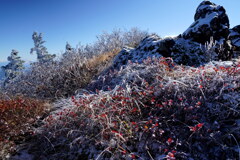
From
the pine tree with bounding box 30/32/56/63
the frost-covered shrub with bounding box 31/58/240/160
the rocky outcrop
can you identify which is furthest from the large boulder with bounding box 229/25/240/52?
the pine tree with bounding box 30/32/56/63

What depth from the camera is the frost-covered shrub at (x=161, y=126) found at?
1880 millimetres

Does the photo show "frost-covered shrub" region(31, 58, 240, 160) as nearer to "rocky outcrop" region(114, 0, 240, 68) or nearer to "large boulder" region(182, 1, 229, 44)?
"rocky outcrop" region(114, 0, 240, 68)

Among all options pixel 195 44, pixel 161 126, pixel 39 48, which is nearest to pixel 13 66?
pixel 39 48

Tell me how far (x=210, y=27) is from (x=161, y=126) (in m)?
5.71

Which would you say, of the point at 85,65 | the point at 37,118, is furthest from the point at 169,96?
the point at 85,65

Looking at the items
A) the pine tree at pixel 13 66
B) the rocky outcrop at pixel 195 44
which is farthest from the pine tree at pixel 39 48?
the rocky outcrop at pixel 195 44

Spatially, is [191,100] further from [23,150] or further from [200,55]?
[200,55]

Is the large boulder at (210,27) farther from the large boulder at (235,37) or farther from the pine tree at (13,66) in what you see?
the pine tree at (13,66)

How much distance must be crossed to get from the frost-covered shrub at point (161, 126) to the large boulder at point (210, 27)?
3.63 metres

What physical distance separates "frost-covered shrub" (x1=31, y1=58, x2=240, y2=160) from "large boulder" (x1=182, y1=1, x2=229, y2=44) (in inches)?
143

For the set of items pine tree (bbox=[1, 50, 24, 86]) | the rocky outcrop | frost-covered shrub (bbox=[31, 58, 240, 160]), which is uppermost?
pine tree (bbox=[1, 50, 24, 86])

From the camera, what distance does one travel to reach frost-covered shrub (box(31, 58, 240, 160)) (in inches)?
Result: 74.0

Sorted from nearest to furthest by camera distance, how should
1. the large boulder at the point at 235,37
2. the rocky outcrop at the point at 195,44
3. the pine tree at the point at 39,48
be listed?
the rocky outcrop at the point at 195,44, the large boulder at the point at 235,37, the pine tree at the point at 39,48

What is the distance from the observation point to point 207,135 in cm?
192
